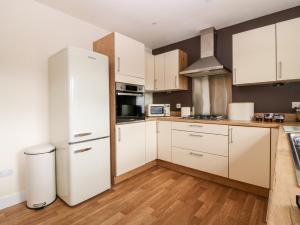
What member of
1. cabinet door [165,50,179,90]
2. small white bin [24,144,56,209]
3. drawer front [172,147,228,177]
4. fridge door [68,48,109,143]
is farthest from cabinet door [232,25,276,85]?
small white bin [24,144,56,209]

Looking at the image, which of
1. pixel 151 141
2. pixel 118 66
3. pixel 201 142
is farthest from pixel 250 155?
pixel 118 66

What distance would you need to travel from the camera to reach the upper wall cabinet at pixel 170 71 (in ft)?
9.88

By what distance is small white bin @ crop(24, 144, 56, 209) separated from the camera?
1738 mm

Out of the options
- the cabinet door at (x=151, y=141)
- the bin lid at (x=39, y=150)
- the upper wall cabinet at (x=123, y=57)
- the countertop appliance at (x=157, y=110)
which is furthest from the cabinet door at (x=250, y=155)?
the bin lid at (x=39, y=150)

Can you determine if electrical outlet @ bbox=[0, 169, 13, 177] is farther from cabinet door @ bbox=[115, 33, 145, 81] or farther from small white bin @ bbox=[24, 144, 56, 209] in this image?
cabinet door @ bbox=[115, 33, 145, 81]

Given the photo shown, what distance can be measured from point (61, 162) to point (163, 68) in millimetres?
2377

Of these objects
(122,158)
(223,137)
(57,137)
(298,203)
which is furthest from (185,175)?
(298,203)

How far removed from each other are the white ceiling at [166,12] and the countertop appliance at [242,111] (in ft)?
4.27

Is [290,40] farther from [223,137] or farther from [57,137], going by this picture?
[57,137]

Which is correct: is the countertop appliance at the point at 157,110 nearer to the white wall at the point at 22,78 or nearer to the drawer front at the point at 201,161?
the drawer front at the point at 201,161

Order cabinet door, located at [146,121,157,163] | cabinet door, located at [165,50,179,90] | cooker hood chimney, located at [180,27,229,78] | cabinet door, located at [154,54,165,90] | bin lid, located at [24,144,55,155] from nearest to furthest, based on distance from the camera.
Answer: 1. bin lid, located at [24,144,55,155]
2. cooker hood chimney, located at [180,27,229,78]
3. cabinet door, located at [146,121,157,163]
4. cabinet door, located at [165,50,179,90]
5. cabinet door, located at [154,54,165,90]

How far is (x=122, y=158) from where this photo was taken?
2.32m

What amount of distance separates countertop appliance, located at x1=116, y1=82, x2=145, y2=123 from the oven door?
0.40 meters

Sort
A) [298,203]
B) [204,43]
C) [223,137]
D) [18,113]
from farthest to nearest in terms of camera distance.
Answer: [204,43], [223,137], [18,113], [298,203]
